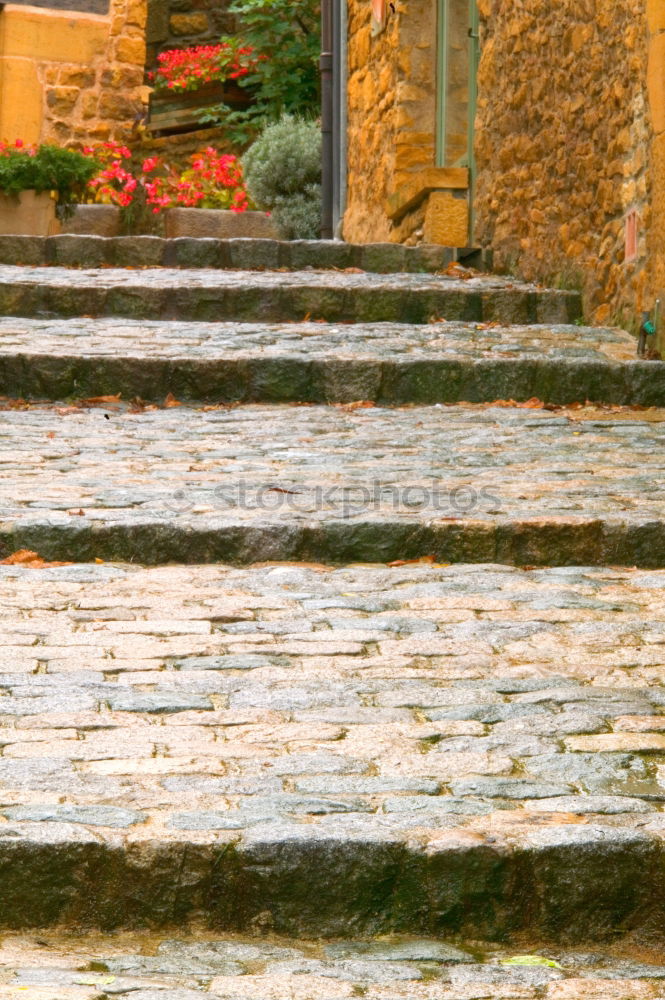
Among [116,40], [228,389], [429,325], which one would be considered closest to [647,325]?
[429,325]

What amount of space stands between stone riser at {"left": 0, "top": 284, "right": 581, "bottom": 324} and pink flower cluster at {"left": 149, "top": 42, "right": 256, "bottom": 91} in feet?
27.4

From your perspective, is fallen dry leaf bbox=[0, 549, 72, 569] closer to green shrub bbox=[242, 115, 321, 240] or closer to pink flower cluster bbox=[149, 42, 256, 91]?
green shrub bbox=[242, 115, 321, 240]

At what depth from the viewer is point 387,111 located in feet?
36.0

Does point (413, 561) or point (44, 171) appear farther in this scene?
point (44, 171)

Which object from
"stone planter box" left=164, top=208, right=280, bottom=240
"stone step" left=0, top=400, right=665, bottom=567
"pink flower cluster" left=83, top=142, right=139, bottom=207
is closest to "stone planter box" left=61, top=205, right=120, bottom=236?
"pink flower cluster" left=83, top=142, right=139, bottom=207

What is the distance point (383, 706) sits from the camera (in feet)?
9.39

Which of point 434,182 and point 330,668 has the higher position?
point 434,182

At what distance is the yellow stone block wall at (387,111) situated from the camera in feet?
34.1

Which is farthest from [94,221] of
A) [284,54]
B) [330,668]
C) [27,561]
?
[330,668]

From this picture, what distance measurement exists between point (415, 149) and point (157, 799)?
8.75 metres

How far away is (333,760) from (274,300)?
18.5ft

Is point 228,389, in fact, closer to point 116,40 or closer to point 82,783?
point 82,783

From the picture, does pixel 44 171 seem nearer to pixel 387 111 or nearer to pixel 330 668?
pixel 387 111

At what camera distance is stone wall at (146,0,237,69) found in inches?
698
